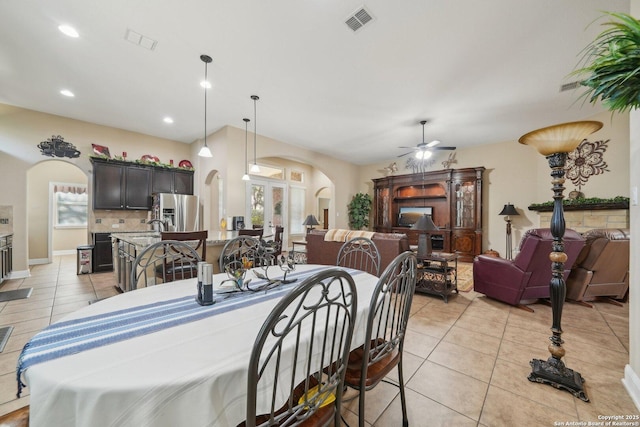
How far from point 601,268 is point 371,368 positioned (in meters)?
3.76

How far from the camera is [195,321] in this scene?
99 cm

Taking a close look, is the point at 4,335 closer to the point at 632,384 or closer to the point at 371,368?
the point at 371,368

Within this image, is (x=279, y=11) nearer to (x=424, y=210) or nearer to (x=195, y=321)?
(x=195, y=321)

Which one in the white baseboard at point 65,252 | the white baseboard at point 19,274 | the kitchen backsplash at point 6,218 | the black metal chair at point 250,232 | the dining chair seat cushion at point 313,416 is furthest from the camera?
the white baseboard at point 65,252

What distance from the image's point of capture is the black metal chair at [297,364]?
0.68 metres

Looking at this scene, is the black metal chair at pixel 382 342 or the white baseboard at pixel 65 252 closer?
the black metal chair at pixel 382 342

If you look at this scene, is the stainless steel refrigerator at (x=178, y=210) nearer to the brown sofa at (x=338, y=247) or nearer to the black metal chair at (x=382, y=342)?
the brown sofa at (x=338, y=247)

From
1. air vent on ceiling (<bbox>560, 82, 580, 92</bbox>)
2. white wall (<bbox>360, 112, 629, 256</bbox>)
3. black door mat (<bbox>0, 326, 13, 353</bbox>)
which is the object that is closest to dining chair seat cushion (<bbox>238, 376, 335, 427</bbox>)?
black door mat (<bbox>0, 326, 13, 353</bbox>)

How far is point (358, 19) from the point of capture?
2311mm

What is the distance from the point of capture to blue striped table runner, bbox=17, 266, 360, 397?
2.48 feet

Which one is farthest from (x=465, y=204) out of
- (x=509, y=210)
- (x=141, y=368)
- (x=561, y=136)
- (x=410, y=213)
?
(x=141, y=368)

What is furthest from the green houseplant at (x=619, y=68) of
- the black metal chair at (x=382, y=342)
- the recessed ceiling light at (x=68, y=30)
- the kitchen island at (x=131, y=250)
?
the recessed ceiling light at (x=68, y=30)

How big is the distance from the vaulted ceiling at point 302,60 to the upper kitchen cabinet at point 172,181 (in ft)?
3.83

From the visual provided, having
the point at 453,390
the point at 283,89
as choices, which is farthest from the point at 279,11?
the point at 453,390
